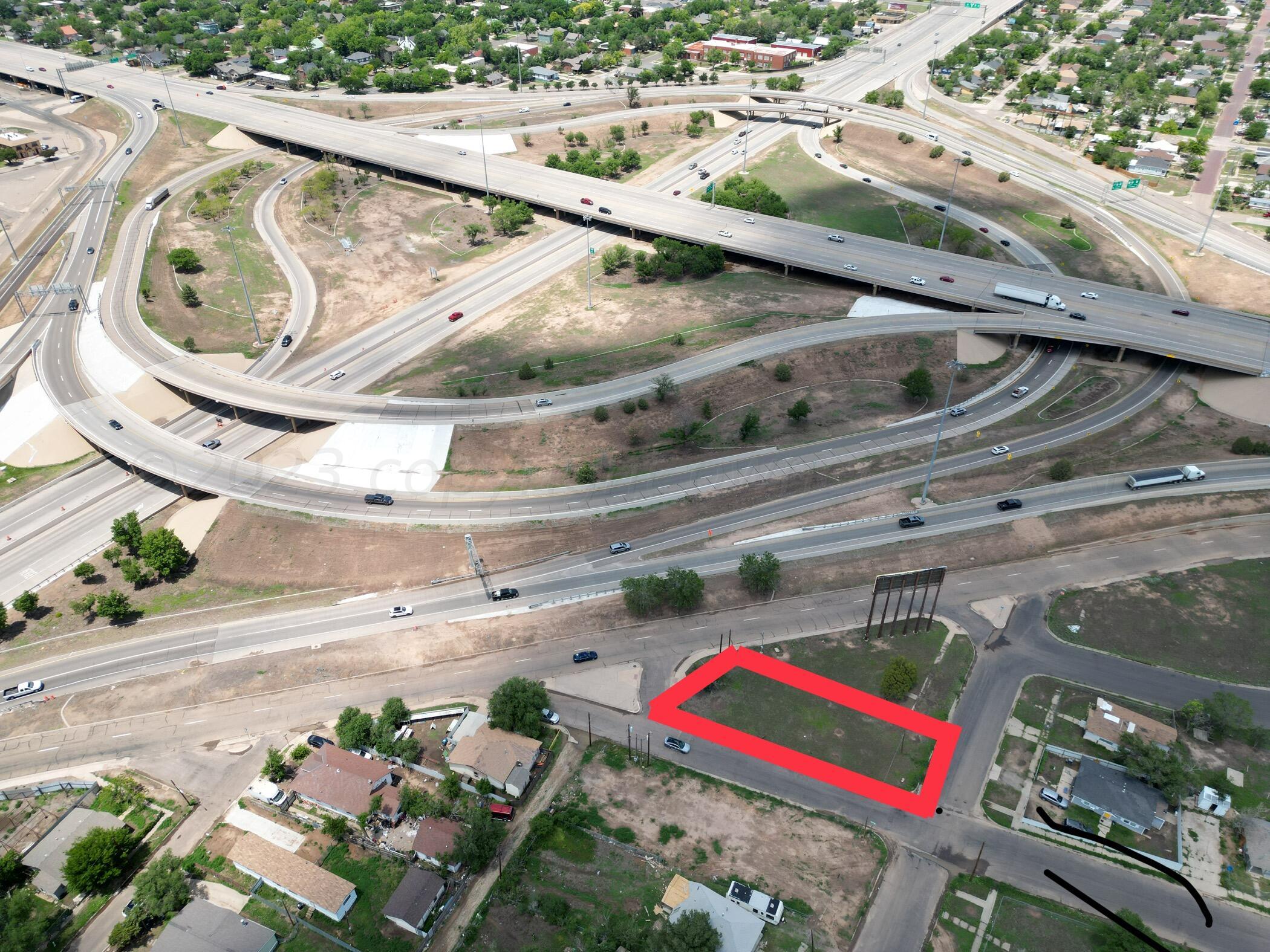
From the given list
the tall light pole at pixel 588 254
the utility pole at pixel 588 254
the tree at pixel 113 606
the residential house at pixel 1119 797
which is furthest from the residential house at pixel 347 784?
the tall light pole at pixel 588 254

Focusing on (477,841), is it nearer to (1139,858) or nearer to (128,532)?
(1139,858)

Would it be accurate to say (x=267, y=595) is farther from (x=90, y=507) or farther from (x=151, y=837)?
(x=90, y=507)

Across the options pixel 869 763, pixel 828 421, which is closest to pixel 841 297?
pixel 828 421

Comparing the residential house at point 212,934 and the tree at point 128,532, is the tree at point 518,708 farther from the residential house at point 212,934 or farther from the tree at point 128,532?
the tree at point 128,532

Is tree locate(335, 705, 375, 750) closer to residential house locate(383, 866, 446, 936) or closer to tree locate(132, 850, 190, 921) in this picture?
residential house locate(383, 866, 446, 936)

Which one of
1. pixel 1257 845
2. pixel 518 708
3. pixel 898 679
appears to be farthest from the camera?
pixel 898 679

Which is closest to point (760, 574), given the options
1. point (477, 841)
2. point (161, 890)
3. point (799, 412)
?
point (799, 412)
